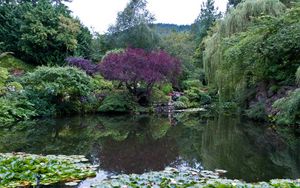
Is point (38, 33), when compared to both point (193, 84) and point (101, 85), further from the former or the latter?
point (193, 84)

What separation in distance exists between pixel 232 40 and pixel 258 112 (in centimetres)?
325

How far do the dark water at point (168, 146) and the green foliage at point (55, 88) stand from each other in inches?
129

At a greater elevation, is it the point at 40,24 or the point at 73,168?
the point at 40,24

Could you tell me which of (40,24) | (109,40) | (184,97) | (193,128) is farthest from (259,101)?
(109,40)

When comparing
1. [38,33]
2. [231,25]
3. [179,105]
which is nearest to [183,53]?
[179,105]

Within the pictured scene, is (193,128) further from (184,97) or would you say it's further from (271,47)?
(184,97)

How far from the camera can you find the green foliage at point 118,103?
19.6 m

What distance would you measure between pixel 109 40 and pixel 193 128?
20148 mm

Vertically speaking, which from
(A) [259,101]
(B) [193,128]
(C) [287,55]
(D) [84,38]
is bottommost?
(B) [193,128]

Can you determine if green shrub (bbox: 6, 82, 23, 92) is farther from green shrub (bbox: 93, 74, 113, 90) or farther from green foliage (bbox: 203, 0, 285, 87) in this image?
green foliage (bbox: 203, 0, 285, 87)

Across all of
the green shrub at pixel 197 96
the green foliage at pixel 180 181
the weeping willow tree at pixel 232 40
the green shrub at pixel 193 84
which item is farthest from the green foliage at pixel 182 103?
the green foliage at pixel 180 181

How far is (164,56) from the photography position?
20.2 m

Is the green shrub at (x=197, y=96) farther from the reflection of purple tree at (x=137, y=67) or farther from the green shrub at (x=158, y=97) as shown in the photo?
the reflection of purple tree at (x=137, y=67)

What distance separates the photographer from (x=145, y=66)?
765 inches
